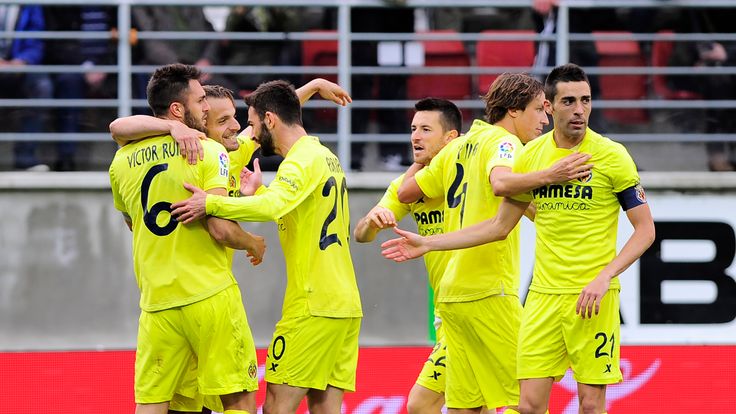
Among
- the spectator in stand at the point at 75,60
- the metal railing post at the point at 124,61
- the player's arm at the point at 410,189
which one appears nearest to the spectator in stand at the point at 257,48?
the metal railing post at the point at 124,61

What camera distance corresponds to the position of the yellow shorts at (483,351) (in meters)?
7.37

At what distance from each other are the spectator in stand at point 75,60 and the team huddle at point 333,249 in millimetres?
3290

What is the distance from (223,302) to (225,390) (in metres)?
0.46

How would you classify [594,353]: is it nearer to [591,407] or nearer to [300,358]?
[591,407]

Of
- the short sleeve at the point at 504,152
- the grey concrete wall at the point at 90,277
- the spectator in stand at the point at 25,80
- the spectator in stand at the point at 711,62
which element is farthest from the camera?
the spectator in stand at the point at 711,62

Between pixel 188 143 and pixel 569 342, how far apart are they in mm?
2263

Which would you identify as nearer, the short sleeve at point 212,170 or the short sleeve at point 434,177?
the short sleeve at point 212,170

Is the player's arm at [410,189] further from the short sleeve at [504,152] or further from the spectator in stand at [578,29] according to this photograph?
the spectator in stand at [578,29]

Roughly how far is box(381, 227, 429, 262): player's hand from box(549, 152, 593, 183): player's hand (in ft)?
2.69

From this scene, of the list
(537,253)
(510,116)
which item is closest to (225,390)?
(537,253)

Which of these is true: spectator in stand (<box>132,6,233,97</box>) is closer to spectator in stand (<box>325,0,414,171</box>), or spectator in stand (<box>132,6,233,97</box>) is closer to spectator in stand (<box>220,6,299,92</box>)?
spectator in stand (<box>220,6,299,92</box>)

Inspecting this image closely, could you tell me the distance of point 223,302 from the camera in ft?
22.2

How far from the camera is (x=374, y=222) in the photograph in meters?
7.47

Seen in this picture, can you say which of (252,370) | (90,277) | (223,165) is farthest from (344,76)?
(252,370)
